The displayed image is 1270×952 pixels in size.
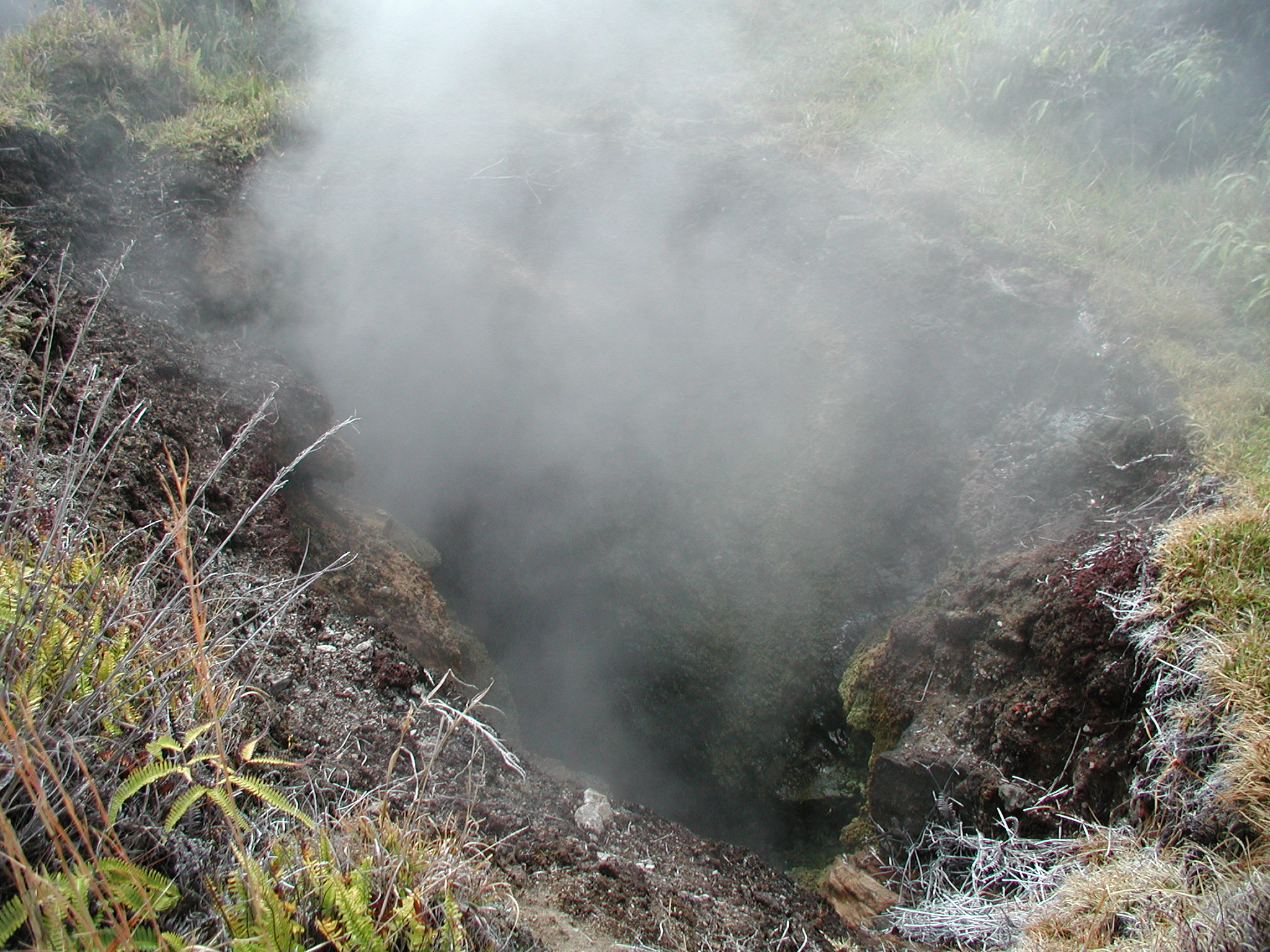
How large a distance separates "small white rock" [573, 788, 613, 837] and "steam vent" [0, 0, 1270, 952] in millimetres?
21

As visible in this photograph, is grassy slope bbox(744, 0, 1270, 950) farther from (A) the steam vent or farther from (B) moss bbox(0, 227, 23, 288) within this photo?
(B) moss bbox(0, 227, 23, 288)

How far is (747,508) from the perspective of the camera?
389 cm

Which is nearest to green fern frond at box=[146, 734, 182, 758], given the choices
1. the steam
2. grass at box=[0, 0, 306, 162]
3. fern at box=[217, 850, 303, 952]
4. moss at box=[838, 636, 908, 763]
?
fern at box=[217, 850, 303, 952]

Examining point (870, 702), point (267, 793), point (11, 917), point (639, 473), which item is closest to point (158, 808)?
point (267, 793)

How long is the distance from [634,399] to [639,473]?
0.44 meters

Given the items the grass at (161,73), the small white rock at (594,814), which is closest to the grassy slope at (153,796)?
the small white rock at (594,814)

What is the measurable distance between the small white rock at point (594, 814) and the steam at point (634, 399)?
1289mm

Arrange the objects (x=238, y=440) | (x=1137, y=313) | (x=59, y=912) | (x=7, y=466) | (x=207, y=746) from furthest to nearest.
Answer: (x=1137, y=313)
(x=7, y=466)
(x=238, y=440)
(x=207, y=746)
(x=59, y=912)

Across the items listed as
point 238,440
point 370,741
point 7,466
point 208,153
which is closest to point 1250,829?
point 370,741

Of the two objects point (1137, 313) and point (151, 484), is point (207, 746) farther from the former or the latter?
point (1137, 313)

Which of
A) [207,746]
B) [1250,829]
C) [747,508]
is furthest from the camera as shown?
[747,508]

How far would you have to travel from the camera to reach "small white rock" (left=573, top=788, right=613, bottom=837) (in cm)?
221

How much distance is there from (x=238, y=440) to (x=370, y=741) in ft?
3.26

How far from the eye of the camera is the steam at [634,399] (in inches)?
144
